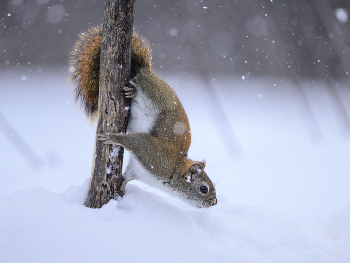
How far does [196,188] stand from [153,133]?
0.53 m

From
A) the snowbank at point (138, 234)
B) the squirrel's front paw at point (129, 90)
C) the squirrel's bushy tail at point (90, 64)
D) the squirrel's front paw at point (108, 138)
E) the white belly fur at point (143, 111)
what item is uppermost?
the squirrel's bushy tail at point (90, 64)

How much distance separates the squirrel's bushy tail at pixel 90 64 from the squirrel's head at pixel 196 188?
90 cm

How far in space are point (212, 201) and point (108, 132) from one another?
0.94 m

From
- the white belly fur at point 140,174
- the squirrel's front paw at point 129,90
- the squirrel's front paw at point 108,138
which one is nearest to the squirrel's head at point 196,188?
the white belly fur at point 140,174

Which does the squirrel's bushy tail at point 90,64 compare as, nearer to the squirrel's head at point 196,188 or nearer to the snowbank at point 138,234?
the snowbank at point 138,234

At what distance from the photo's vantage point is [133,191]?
204cm

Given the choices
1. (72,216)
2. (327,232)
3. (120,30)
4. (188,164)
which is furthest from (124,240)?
(327,232)

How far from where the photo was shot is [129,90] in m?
1.85

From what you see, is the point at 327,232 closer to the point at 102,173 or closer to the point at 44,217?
the point at 102,173

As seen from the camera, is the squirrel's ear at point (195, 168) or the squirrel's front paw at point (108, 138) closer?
the squirrel's front paw at point (108, 138)

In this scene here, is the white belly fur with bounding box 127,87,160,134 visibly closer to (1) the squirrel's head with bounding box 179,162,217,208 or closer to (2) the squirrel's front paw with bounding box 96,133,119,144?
(2) the squirrel's front paw with bounding box 96,133,119,144

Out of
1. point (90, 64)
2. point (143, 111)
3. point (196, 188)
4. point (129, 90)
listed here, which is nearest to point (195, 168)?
point (196, 188)

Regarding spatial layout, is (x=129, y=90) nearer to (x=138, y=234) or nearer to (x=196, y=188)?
(x=196, y=188)

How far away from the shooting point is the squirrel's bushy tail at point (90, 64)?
2102 mm
